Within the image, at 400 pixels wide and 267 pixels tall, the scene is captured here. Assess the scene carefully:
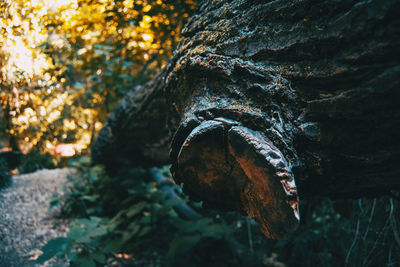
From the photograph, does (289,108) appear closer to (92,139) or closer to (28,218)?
(28,218)

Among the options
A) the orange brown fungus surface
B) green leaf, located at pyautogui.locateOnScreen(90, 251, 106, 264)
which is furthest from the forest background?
the orange brown fungus surface

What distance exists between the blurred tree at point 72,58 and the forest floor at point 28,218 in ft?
1.58

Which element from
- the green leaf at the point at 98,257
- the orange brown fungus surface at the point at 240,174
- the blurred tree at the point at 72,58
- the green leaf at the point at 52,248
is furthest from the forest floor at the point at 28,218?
the orange brown fungus surface at the point at 240,174

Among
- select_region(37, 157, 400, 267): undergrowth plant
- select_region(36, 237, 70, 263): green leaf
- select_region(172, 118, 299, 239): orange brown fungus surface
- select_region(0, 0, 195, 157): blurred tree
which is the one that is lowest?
select_region(37, 157, 400, 267): undergrowth plant

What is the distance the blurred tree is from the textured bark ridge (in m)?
0.93

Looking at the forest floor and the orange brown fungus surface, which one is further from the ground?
the orange brown fungus surface

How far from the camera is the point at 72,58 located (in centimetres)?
281

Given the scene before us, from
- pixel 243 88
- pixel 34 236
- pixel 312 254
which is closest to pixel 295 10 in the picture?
pixel 243 88

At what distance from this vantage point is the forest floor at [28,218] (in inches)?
58.7

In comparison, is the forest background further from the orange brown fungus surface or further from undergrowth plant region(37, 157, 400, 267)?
the orange brown fungus surface

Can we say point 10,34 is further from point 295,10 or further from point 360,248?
point 360,248

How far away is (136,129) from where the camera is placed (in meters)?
2.26

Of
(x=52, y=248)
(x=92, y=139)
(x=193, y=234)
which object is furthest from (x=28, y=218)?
(x=92, y=139)

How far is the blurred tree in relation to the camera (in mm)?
1309
